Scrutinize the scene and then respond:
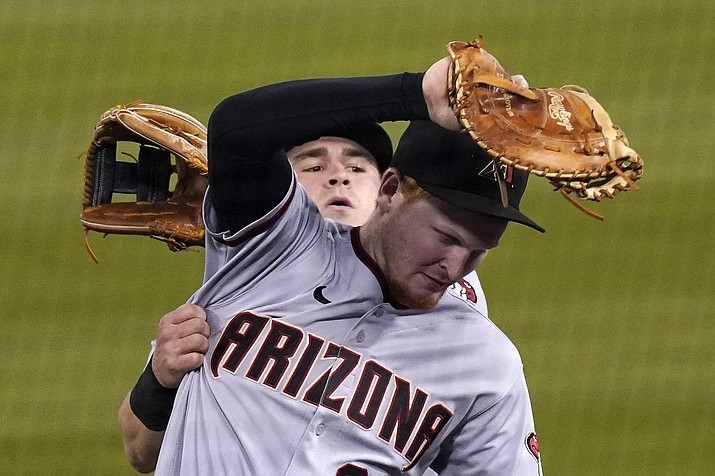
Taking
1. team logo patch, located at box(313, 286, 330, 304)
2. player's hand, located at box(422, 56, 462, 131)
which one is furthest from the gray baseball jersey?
player's hand, located at box(422, 56, 462, 131)

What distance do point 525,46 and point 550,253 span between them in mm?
592

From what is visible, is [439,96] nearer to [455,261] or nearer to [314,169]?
[455,261]

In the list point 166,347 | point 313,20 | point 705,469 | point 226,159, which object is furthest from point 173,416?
point 313,20

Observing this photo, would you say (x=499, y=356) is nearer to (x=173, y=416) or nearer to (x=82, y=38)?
(x=173, y=416)

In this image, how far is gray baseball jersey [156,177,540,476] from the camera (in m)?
1.28

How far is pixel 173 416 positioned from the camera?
1332mm

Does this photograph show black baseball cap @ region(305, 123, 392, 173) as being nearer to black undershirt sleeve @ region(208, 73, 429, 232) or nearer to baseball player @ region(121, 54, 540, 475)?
baseball player @ region(121, 54, 540, 475)

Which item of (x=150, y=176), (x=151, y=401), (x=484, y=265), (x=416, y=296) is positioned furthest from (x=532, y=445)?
(x=484, y=265)

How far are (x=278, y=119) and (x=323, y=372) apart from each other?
1.02ft

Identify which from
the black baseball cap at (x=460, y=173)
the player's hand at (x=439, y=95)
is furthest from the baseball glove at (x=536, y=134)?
the black baseball cap at (x=460, y=173)

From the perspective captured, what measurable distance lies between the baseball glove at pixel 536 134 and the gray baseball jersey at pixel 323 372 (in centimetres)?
28

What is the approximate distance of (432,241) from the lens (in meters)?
1.27

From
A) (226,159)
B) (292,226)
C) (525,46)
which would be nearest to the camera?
(226,159)

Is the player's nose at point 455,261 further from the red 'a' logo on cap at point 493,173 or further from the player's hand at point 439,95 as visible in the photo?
the player's hand at point 439,95
